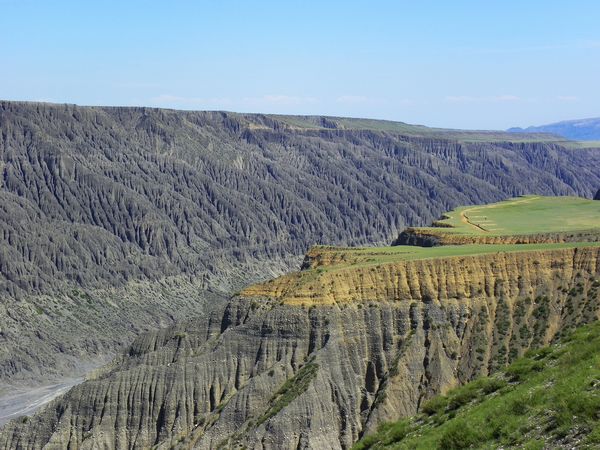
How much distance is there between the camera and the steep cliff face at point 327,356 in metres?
66.6

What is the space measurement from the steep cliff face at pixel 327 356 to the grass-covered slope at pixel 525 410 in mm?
34143

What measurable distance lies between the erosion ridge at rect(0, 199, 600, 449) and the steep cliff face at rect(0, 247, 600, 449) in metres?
0.09

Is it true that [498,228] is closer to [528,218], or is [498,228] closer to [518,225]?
[518,225]

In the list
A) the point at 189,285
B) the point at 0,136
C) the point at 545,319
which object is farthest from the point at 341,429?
the point at 0,136

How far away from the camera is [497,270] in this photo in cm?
7862

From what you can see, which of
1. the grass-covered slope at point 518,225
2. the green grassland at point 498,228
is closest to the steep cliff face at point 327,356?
the green grassland at point 498,228

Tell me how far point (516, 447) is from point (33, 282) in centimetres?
15587

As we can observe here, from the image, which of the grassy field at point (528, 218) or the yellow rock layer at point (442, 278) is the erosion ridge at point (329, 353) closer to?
the yellow rock layer at point (442, 278)

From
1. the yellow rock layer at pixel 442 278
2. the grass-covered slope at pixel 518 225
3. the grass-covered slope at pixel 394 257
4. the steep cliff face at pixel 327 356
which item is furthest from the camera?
the grass-covered slope at pixel 518 225

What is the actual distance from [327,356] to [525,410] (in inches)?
1835

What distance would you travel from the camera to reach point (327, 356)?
6931 centimetres

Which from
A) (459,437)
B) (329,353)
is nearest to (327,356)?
(329,353)

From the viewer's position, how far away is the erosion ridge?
66.7m

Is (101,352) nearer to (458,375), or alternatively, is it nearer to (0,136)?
(0,136)
